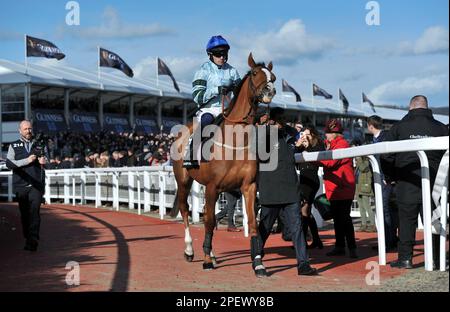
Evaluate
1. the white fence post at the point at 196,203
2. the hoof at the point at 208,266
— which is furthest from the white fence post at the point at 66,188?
the hoof at the point at 208,266

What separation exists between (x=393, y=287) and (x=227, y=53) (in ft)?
11.9

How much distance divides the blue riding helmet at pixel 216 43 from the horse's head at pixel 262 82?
856mm

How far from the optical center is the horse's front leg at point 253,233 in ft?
22.5

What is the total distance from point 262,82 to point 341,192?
2037mm

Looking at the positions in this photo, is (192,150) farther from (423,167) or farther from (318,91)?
(318,91)

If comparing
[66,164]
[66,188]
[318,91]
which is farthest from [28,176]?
[318,91]

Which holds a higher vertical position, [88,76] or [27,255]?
[88,76]

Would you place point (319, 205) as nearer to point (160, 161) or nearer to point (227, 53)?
point (227, 53)

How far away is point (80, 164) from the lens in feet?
79.6

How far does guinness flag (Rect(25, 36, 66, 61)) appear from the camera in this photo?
33.3 m

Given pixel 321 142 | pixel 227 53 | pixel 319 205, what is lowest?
pixel 319 205
